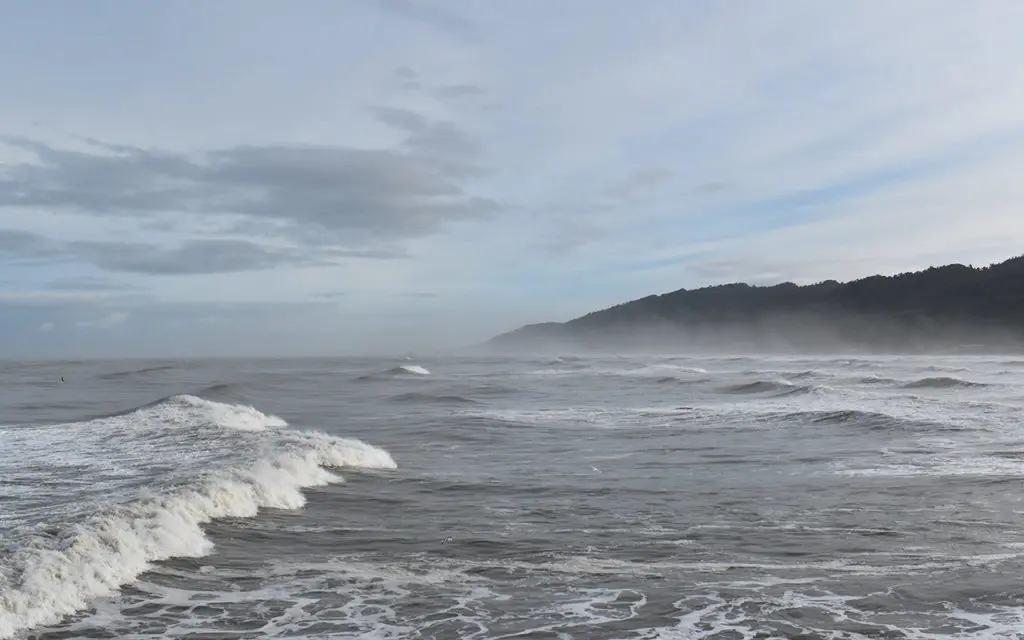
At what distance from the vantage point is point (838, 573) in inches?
336

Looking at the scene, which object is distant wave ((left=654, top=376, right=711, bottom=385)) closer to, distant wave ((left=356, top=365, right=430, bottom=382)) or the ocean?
distant wave ((left=356, top=365, right=430, bottom=382))

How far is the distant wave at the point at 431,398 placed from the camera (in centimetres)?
3334

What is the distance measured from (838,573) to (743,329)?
162 meters

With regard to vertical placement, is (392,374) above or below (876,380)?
above

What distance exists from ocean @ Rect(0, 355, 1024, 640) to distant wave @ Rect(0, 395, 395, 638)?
0.04m

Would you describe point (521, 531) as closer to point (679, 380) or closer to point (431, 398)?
point (431, 398)

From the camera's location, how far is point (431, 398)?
34812 mm

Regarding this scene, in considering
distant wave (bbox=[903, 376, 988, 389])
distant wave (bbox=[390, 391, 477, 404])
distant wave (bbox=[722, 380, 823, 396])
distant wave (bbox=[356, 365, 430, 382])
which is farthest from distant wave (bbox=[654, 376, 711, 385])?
distant wave (bbox=[356, 365, 430, 382])

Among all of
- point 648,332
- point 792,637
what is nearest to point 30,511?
point 792,637

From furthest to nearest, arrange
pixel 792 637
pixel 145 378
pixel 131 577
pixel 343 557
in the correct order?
pixel 145 378, pixel 343 557, pixel 131 577, pixel 792 637

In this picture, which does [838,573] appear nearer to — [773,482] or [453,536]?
[453,536]

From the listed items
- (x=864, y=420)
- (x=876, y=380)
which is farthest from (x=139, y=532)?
(x=876, y=380)

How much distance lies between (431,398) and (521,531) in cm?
2458

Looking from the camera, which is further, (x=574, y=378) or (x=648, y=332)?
(x=648, y=332)
